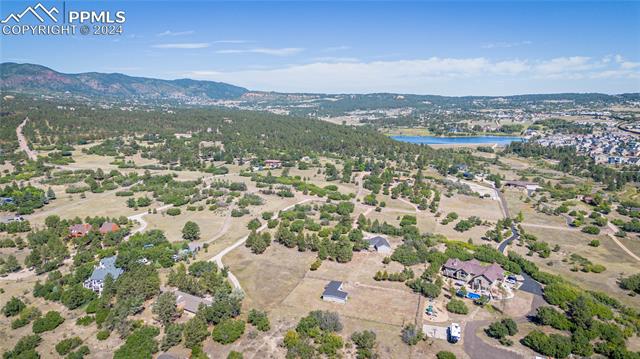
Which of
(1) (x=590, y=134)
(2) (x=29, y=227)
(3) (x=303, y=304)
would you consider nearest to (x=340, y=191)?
(3) (x=303, y=304)

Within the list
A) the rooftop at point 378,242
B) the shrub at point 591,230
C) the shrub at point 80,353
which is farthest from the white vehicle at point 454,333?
the shrub at point 591,230

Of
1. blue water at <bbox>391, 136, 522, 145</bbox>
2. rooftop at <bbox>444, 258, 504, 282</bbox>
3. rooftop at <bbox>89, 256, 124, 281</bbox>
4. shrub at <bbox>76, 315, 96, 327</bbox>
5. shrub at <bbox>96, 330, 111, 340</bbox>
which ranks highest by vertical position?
rooftop at <bbox>444, 258, 504, 282</bbox>

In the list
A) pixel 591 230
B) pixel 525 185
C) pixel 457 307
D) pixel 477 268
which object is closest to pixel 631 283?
pixel 477 268

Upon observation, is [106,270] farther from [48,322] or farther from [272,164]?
[272,164]

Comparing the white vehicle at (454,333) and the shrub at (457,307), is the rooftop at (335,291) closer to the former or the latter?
the shrub at (457,307)

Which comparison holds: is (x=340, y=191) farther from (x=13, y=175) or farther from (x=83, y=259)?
(x=13, y=175)

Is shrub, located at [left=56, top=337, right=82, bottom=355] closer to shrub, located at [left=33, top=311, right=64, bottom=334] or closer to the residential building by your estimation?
shrub, located at [left=33, top=311, right=64, bottom=334]

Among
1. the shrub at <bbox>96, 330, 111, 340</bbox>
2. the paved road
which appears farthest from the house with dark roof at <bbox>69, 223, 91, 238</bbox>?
the paved road

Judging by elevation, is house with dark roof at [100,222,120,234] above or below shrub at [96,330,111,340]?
below

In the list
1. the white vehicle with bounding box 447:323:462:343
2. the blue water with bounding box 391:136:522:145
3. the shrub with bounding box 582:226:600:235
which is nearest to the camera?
the white vehicle with bounding box 447:323:462:343
